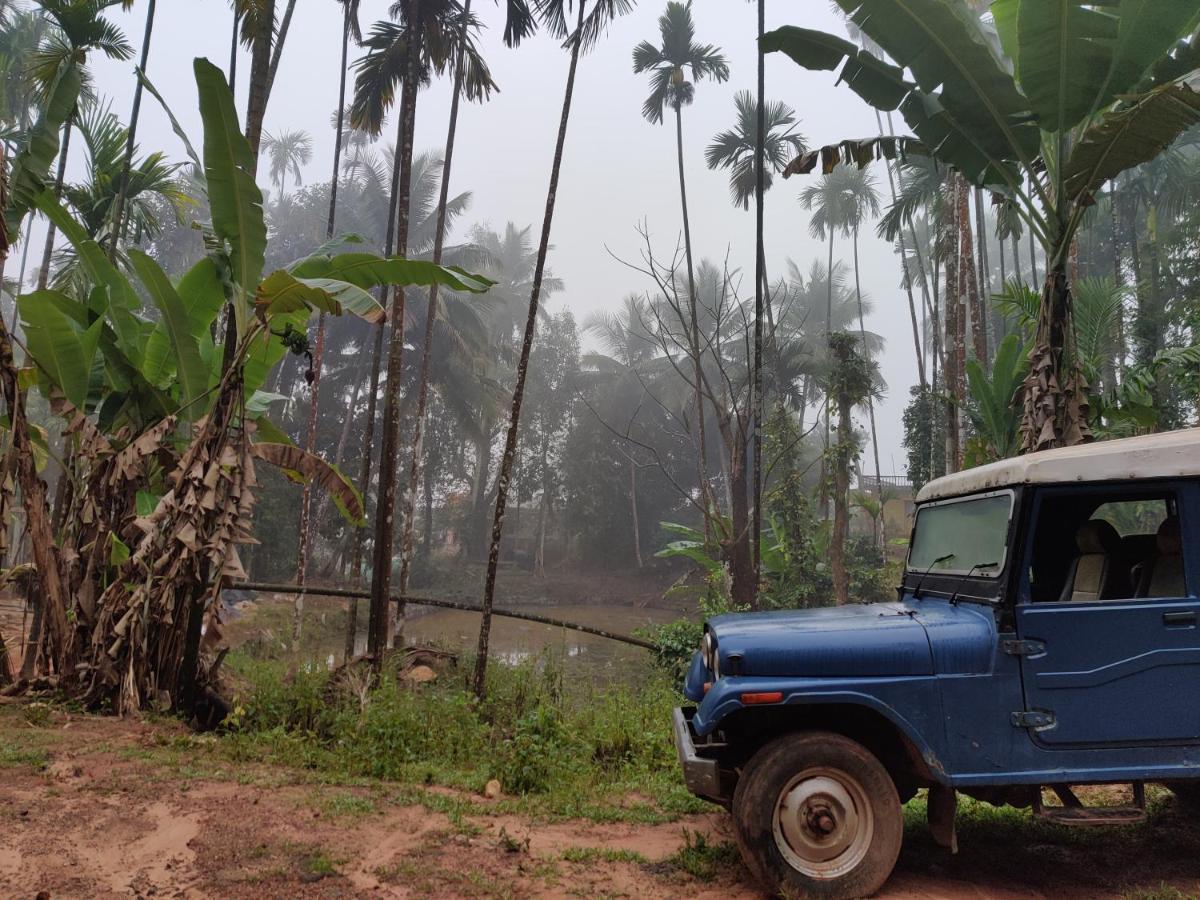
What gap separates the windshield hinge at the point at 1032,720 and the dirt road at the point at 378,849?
881 mm

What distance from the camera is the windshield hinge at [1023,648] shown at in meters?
3.69

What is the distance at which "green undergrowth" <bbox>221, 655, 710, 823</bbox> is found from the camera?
213 inches

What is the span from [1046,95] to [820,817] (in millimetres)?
6760

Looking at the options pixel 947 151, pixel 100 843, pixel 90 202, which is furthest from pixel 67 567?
pixel 947 151

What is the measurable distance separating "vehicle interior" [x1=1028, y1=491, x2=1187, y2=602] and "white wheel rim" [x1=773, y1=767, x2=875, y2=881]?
1.33m

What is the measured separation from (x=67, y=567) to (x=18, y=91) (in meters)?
23.5

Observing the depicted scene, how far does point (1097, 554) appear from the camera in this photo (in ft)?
13.7

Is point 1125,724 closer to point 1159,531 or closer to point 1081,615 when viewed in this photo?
point 1081,615

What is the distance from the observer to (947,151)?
26.9ft

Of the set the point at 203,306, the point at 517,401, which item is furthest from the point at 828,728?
the point at 203,306

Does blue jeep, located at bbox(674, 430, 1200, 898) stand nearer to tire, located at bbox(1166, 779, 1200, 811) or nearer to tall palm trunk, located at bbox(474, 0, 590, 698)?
tire, located at bbox(1166, 779, 1200, 811)

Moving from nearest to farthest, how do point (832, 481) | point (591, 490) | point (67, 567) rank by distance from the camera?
1. point (67, 567)
2. point (832, 481)
3. point (591, 490)

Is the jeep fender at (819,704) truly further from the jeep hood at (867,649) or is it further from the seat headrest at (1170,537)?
the seat headrest at (1170,537)

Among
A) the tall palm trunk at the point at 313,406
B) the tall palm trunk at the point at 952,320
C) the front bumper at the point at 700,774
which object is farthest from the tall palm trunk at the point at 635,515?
the front bumper at the point at 700,774
